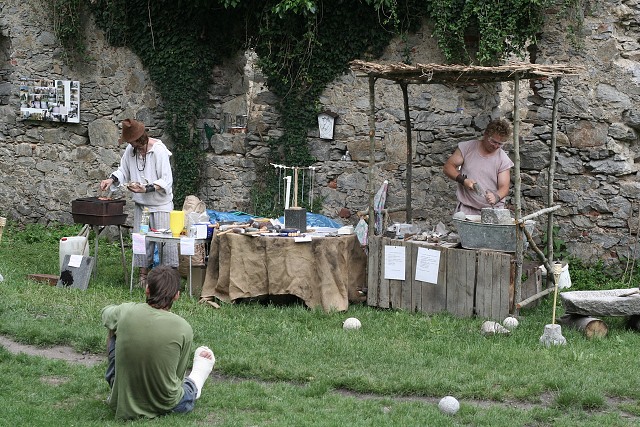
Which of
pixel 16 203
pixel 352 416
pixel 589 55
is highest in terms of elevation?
pixel 589 55

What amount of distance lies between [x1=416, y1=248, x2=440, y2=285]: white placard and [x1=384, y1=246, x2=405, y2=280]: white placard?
0.52 feet

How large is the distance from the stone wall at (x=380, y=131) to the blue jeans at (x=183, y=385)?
16.6ft

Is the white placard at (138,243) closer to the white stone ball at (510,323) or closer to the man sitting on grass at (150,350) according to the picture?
the man sitting on grass at (150,350)

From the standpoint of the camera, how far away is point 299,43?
1053 cm

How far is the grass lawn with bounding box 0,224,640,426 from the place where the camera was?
220 inches

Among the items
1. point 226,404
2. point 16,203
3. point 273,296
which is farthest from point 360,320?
point 16,203

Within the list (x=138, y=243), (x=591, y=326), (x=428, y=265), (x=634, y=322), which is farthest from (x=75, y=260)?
(x=634, y=322)

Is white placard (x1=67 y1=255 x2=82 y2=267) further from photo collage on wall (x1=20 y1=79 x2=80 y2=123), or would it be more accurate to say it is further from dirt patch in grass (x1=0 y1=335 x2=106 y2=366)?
photo collage on wall (x1=20 y1=79 x2=80 y2=123)

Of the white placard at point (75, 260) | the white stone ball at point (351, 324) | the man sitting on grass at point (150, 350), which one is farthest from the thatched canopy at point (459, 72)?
the man sitting on grass at point (150, 350)

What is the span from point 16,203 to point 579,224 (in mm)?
7297

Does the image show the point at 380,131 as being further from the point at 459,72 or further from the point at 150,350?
the point at 150,350

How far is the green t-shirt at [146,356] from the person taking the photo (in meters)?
5.25

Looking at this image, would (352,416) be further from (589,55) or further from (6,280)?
(589,55)

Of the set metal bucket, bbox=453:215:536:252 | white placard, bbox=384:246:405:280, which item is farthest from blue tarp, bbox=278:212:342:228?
metal bucket, bbox=453:215:536:252
